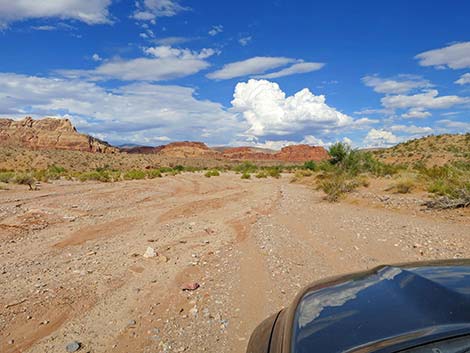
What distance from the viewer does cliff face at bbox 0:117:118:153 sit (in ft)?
314

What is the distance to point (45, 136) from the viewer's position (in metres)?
98.7

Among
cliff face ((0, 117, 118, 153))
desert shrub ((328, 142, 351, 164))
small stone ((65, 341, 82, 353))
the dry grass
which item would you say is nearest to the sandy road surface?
small stone ((65, 341, 82, 353))

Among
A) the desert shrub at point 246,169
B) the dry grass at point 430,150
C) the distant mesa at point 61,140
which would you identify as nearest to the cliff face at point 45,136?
the distant mesa at point 61,140

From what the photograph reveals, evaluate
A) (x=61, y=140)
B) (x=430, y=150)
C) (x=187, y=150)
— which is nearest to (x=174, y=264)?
(x=430, y=150)

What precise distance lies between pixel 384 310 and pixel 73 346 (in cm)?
347

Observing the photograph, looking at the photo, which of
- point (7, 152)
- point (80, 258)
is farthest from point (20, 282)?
point (7, 152)

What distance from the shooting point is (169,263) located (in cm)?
684

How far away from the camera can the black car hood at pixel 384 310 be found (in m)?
1.73

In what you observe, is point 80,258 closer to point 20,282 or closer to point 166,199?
point 20,282

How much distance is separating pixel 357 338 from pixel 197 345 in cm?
271

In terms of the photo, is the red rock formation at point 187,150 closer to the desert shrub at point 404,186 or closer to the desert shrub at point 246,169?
the desert shrub at point 246,169

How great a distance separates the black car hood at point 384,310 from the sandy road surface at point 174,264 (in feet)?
6.57

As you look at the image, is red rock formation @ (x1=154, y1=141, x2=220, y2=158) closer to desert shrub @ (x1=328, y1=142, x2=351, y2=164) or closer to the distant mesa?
the distant mesa

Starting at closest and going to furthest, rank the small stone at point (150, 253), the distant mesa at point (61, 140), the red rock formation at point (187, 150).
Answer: the small stone at point (150, 253) < the distant mesa at point (61, 140) < the red rock formation at point (187, 150)
